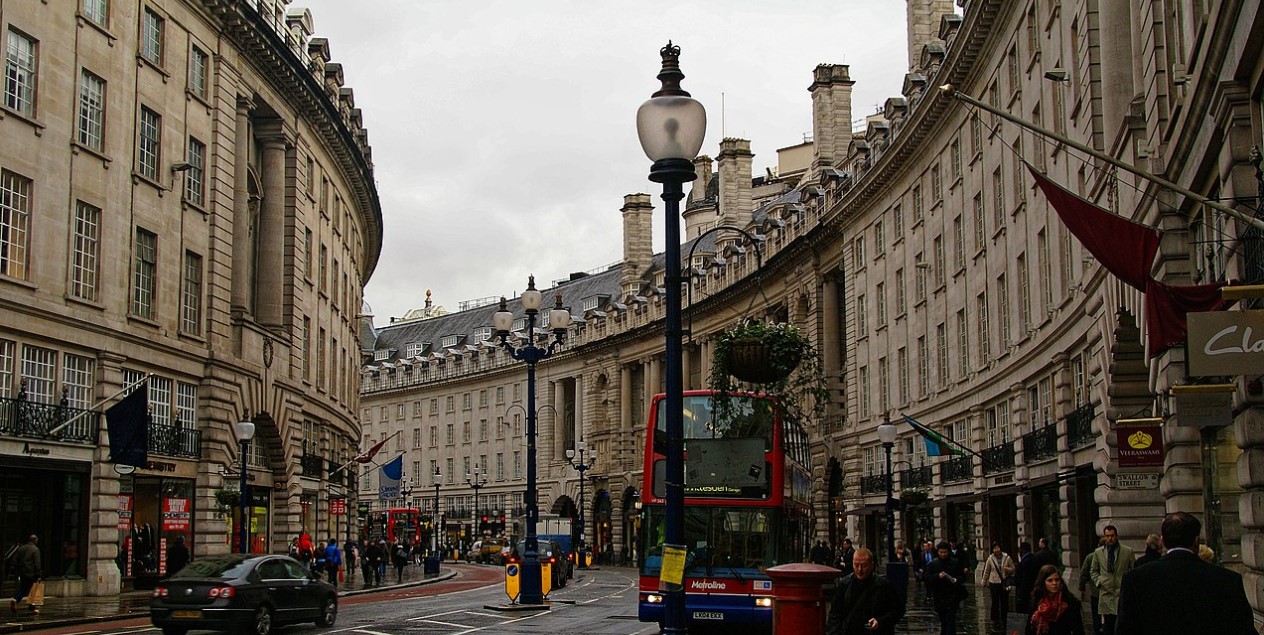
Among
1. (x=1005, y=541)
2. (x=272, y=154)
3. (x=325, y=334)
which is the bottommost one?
(x=1005, y=541)

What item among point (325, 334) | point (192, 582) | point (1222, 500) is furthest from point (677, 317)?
point (325, 334)

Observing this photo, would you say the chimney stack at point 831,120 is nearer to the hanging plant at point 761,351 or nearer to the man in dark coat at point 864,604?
the hanging plant at point 761,351

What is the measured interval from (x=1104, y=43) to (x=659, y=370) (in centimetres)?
7624

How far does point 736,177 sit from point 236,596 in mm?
72364

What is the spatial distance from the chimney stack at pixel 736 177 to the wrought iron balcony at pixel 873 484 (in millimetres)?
34429

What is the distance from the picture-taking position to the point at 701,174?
112875 mm

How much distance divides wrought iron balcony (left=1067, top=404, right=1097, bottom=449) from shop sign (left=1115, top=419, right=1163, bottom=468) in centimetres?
943

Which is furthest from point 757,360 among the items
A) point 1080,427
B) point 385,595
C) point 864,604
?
point 385,595

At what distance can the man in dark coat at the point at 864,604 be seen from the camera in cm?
1212

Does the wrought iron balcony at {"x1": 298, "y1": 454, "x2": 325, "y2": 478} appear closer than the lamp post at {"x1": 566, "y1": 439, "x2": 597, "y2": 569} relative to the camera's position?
Yes

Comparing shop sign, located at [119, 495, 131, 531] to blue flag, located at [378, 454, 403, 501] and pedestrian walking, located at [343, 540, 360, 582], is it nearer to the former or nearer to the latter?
blue flag, located at [378, 454, 403, 501]

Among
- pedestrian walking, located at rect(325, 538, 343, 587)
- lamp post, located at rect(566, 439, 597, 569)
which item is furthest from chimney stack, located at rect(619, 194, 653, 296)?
pedestrian walking, located at rect(325, 538, 343, 587)

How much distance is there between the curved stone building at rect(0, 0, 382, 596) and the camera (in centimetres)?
3428

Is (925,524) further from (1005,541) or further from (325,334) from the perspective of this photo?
(325,334)
